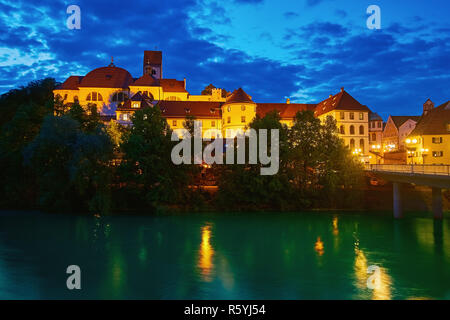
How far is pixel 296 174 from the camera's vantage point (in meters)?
43.7

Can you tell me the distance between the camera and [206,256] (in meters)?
23.3

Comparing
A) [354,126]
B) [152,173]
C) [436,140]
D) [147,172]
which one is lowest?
[152,173]

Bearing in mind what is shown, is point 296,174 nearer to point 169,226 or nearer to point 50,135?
point 169,226

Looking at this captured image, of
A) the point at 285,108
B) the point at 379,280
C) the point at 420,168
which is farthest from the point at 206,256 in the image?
the point at 285,108

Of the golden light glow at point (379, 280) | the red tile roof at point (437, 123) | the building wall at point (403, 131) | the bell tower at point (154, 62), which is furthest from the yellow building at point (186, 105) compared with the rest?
the golden light glow at point (379, 280)

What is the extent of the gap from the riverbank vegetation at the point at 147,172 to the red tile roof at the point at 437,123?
721 inches

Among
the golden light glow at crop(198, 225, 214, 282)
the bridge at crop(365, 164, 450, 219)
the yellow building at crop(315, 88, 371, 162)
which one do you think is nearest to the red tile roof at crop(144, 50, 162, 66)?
the yellow building at crop(315, 88, 371, 162)

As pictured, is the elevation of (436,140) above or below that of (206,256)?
above

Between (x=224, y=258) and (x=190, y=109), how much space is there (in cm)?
5222

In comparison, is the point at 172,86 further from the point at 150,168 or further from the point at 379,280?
the point at 379,280

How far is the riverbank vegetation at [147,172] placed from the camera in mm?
37875

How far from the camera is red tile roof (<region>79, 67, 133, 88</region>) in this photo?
76062mm

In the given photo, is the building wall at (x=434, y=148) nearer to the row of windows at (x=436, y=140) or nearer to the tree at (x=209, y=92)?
the row of windows at (x=436, y=140)

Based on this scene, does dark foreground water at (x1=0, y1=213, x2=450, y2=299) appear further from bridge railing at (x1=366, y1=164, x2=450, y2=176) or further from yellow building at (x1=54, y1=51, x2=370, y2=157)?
yellow building at (x1=54, y1=51, x2=370, y2=157)
